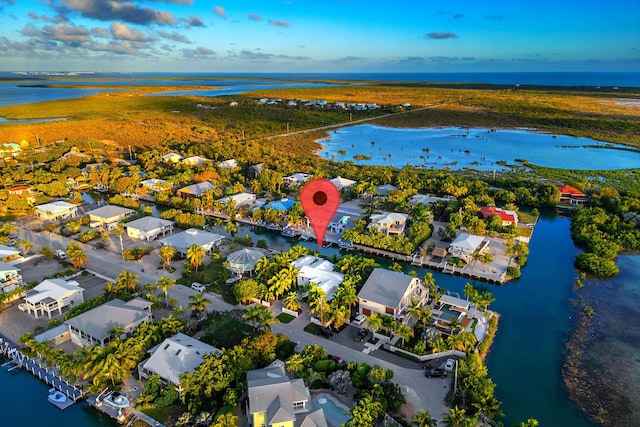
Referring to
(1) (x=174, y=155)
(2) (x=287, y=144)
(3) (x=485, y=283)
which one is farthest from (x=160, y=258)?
(2) (x=287, y=144)

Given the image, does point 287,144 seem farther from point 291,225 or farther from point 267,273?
point 267,273

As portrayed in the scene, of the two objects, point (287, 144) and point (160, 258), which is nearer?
point (160, 258)

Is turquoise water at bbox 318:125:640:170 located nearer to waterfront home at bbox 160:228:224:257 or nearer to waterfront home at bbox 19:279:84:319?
waterfront home at bbox 160:228:224:257

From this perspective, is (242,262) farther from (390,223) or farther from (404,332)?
(390,223)

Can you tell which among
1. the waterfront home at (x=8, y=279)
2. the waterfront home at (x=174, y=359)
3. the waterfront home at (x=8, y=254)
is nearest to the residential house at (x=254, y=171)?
the waterfront home at (x=8, y=254)

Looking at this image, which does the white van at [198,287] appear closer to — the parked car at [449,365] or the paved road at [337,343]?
the paved road at [337,343]

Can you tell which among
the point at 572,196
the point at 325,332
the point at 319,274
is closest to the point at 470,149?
the point at 572,196

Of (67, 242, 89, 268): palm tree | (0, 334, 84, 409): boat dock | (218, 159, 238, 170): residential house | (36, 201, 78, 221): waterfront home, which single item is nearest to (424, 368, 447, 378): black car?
(0, 334, 84, 409): boat dock
